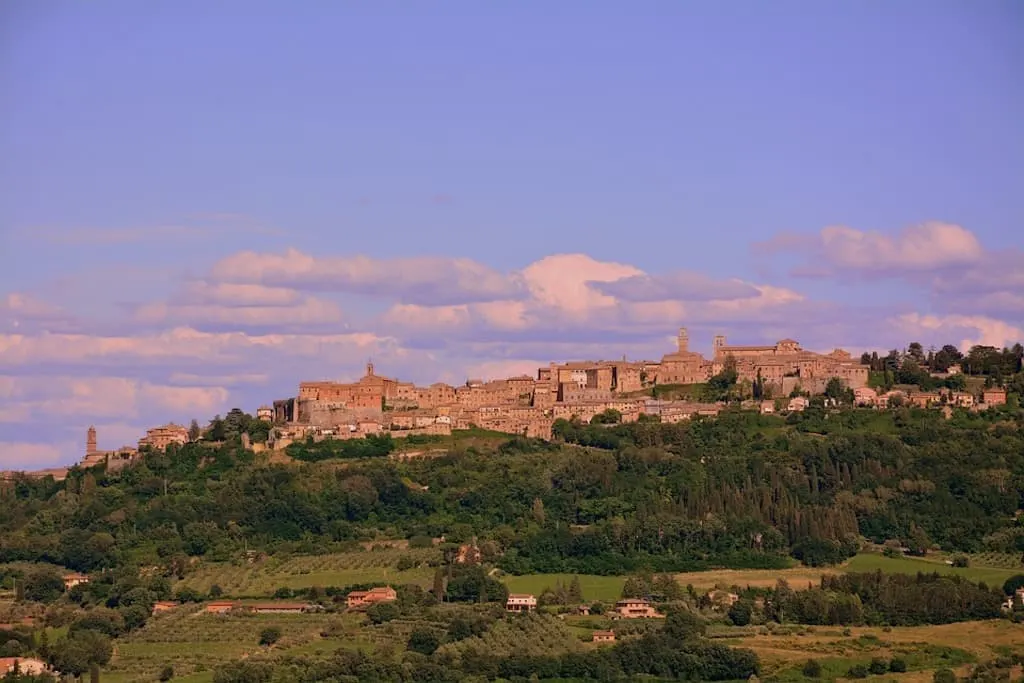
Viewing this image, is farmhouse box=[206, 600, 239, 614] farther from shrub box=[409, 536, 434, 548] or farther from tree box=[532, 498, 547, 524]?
tree box=[532, 498, 547, 524]

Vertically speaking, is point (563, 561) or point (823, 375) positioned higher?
point (823, 375)

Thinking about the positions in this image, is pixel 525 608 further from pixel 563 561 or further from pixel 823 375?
pixel 823 375

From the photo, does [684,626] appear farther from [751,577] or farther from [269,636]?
[269,636]

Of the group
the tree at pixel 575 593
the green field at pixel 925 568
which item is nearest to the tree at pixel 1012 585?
the green field at pixel 925 568

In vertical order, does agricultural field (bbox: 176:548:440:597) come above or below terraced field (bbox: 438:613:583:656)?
above

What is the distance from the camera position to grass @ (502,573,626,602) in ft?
227

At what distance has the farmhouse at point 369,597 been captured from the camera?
67500 mm

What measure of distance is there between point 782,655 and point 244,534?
1031 inches

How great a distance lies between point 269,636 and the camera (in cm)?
6272

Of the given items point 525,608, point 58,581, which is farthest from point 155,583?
point 525,608

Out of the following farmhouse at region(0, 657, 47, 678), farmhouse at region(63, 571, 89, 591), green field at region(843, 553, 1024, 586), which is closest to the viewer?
farmhouse at region(0, 657, 47, 678)

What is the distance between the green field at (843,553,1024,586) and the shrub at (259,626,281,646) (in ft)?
66.0

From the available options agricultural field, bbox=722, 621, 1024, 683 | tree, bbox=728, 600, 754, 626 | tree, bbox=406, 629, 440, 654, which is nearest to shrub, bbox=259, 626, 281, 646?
tree, bbox=406, 629, 440, 654

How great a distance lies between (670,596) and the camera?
6750cm
